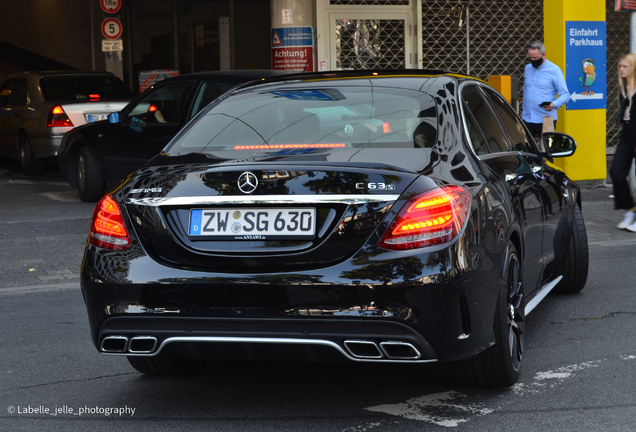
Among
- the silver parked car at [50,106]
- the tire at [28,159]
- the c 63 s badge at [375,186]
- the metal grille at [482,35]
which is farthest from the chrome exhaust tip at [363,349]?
the metal grille at [482,35]

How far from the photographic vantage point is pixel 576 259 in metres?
6.34

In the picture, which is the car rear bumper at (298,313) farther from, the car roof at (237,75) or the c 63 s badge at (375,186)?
the car roof at (237,75)

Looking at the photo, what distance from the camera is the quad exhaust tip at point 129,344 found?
376 centimetres

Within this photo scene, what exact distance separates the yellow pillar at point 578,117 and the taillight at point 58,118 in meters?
7.13

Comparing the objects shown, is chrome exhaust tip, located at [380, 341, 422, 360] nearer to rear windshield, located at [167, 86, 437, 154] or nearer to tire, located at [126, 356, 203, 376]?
rear windshield, located at [167, 86, 437, 154]

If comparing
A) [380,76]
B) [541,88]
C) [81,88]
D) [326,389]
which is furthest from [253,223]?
[81,88]

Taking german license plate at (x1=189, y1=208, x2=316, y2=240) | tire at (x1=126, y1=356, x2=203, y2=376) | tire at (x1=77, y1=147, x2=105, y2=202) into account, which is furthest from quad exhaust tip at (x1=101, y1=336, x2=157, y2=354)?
tire at (x1=77, y1=147, x2=105, y2=202)

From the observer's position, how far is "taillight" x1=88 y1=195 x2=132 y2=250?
12.7 feet

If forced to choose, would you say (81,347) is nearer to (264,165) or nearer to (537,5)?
(264,165)

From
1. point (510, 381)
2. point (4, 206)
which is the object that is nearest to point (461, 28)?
point (4, 206)

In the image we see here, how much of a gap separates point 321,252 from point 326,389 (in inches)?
41.1

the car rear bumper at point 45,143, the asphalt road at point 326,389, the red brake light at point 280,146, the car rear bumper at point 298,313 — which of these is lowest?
the asphalt road at point 326,389

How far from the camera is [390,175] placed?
3682mm

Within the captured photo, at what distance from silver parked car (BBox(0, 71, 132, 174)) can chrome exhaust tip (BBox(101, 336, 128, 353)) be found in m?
10.5
